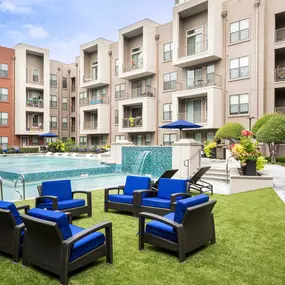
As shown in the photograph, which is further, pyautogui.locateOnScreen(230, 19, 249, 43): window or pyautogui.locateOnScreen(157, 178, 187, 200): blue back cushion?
pyautogui.locateOnScreen(230, 19, 249, 43): window

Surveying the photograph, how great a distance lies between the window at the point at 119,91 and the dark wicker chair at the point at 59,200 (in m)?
27.8

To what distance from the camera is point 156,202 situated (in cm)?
716

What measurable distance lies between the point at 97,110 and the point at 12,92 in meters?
12.1

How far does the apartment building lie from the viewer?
38.3 meters

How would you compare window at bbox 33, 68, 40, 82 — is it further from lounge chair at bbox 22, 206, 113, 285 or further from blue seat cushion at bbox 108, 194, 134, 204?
lounge chair at bbox 22, 206, 113, 285

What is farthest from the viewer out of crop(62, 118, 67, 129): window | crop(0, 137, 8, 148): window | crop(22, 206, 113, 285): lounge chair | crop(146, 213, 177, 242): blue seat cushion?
crop(62, 118, 67, 129): window

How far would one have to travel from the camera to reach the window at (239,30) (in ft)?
79.7

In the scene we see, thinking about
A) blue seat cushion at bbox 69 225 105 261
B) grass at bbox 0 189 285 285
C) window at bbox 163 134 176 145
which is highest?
window at bbox 163 134 176 145

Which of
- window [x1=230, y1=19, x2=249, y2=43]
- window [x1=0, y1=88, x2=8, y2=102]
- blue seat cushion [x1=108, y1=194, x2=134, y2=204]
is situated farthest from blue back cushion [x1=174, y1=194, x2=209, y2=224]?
window [x1=0, y1=88, x2=8, y2=102]

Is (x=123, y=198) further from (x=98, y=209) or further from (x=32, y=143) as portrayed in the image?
(x=32, y=143)

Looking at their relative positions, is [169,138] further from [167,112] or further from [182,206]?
[182,206]

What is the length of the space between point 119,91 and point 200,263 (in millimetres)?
31624

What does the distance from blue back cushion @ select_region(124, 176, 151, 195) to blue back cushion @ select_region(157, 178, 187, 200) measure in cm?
47

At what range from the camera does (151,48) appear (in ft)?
101
